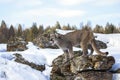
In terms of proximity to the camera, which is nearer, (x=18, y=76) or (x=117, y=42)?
(x=18, y=76)

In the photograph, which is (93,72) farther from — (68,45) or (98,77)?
(68,45)

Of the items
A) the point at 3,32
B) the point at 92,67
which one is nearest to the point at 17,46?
the point at 92,67

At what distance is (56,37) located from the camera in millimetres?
18859

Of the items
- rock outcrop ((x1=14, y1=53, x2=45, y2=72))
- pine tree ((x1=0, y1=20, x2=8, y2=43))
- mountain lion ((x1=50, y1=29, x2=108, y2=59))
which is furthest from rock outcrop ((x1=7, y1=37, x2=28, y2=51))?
pine tree ((x1=0, y1=20, x2=8, y2=43))

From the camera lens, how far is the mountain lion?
17.9 m

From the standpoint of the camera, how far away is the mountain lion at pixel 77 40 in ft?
58.6

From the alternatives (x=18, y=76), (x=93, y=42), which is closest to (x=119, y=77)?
(x=93, y=42)

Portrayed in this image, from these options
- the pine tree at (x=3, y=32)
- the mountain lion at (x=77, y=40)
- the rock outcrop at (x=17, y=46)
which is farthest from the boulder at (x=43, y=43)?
the pine tree at (x=3, y=32)

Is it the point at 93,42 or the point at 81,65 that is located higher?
the point at 93,42

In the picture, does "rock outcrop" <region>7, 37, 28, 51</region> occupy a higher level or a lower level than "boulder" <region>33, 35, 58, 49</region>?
lower

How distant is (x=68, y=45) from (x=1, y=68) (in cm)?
380

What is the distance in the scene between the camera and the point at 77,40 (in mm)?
18250

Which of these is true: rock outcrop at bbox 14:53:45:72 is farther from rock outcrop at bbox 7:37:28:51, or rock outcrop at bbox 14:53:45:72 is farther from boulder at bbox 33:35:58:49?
rock outcrop at bbox 7:37:28:51

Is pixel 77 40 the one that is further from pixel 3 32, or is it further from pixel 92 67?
pixel 3 32
